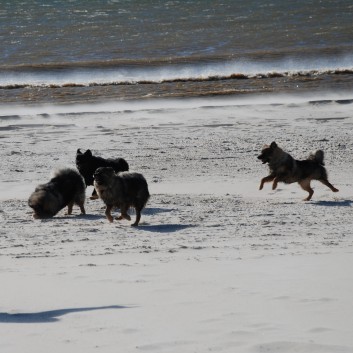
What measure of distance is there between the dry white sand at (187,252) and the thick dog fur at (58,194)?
17 cm

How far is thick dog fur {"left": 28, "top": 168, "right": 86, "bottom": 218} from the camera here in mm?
12359

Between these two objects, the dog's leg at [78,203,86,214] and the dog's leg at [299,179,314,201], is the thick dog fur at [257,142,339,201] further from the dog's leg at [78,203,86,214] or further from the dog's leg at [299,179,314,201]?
the dog's leg at [78,203,86,214]

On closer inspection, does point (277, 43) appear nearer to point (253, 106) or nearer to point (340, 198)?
point (253, 106)

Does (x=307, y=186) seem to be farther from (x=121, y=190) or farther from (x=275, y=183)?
(x=121, y=190)

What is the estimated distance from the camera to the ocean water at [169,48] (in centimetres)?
2766

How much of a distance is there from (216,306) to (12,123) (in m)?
14.4

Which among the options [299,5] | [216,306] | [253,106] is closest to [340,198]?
[216,306]

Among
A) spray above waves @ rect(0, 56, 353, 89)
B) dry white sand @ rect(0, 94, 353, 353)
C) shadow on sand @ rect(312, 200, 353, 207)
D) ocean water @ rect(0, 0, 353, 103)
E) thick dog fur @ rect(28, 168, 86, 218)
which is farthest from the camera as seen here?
spray above waves @ rect(0, 56, 353, 89)

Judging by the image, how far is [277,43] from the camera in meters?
40.1

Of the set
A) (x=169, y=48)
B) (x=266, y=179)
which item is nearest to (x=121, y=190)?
(x=266, y=179)

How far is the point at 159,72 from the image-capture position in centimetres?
3231

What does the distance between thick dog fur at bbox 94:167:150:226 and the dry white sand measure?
24 centimetres

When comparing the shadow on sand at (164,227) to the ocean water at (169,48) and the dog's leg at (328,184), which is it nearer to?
the dog's leg at (328,184)

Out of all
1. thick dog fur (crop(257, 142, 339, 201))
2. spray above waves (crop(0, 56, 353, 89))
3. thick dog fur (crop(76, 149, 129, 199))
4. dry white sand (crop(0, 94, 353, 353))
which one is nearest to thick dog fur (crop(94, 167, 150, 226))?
dry white sand (crop(0, 94, 353, 353))
